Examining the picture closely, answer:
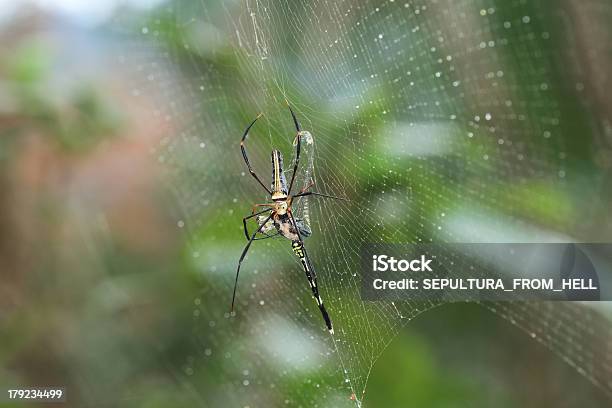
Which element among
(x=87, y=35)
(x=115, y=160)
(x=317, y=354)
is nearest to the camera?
(x=317, y=354)

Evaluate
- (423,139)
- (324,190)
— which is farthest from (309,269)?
(423,139)

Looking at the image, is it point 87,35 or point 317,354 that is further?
point 87,35

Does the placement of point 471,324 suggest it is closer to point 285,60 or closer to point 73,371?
point 285,60

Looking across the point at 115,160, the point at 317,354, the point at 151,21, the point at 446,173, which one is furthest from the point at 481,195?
the point at 115,160

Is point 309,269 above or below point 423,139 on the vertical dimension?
Answer: below

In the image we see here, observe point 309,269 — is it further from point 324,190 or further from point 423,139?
point 423,139
